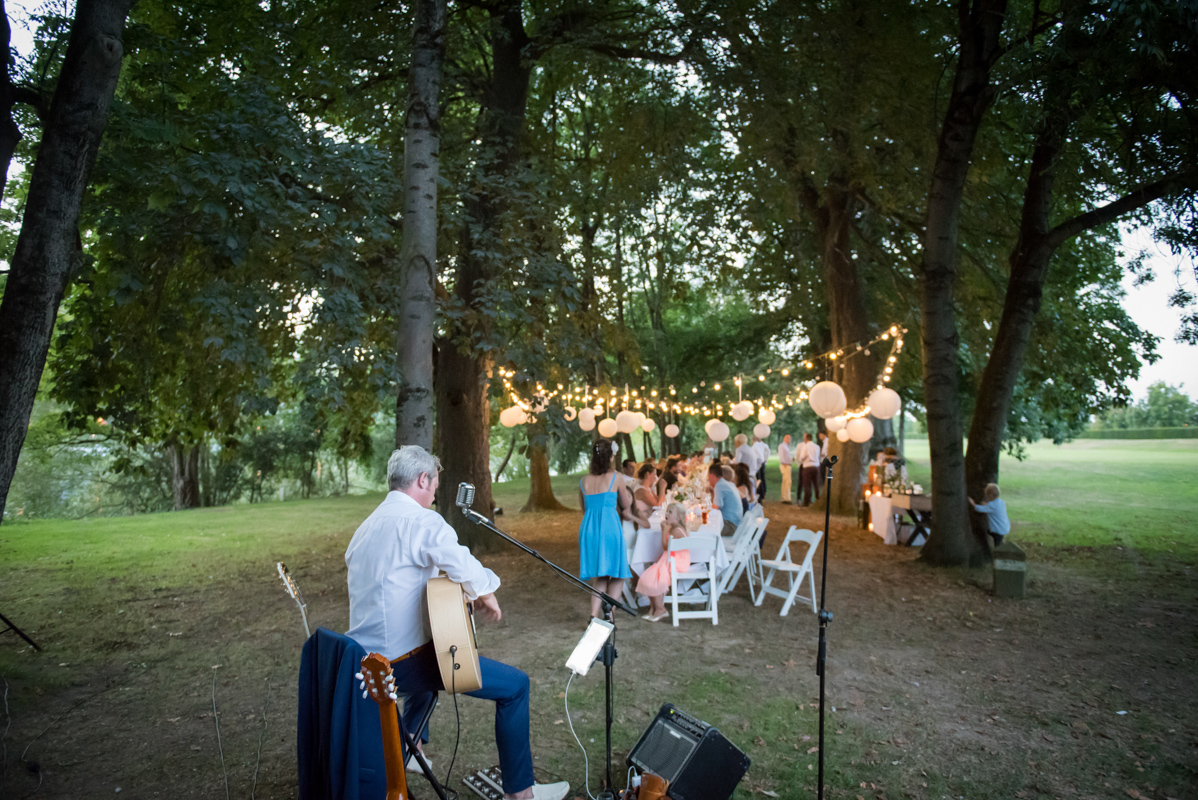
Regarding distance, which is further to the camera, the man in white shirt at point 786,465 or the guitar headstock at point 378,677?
the man in white shirt at point 786,465

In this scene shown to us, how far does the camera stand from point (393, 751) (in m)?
2.53

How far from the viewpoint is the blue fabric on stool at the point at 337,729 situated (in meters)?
2.52

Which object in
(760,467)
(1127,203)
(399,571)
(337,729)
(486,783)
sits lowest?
(486,783)

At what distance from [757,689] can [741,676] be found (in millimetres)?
295

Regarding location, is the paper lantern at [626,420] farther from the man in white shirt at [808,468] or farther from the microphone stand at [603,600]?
the microphone stand at [603,600]

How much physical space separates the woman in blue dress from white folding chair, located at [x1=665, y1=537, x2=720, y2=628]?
0.54m

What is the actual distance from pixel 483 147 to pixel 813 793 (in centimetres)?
782

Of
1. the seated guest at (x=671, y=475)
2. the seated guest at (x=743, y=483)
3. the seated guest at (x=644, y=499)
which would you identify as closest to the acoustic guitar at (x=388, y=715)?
the seated guest at (x=644, y=499)

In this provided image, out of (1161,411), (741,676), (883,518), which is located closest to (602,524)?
(741,676)

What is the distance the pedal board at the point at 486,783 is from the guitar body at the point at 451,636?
2.86 feet

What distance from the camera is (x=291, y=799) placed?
11.7 ft

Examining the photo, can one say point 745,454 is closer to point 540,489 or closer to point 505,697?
point 540,489

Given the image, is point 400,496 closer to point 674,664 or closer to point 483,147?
point 674,664

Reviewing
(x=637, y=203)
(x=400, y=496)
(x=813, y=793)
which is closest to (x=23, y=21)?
(x=400, y=496)
